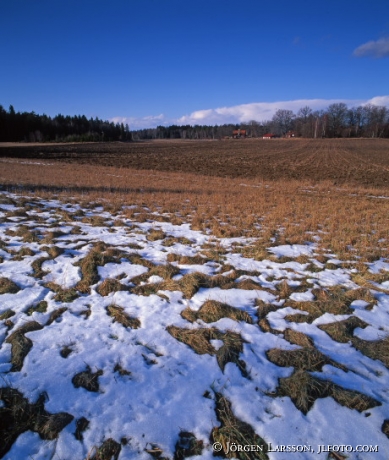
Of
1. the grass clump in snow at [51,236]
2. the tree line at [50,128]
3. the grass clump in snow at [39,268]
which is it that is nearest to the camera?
the grass clump in snow at [39,268]

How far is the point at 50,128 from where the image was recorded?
9625 centimetres

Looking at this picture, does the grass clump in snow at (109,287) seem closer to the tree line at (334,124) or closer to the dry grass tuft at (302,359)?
the dry grass tuft at (302,359)

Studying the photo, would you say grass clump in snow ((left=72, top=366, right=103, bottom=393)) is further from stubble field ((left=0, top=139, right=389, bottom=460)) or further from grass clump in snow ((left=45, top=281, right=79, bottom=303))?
grass clump in snow ((left=45, top=281, right=79, bottom=303))

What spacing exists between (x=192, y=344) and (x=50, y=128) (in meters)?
113

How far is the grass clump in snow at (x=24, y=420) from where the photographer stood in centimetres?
259

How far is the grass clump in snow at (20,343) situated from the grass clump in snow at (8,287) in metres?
1.17

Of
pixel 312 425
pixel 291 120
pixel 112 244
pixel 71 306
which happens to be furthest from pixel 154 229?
pixel 291 120

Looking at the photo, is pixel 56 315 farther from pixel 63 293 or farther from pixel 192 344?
pixel 192 344

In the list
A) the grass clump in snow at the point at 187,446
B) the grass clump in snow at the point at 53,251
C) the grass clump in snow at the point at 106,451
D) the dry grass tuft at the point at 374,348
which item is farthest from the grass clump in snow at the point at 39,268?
the dry grass tuft at the point at 374,348

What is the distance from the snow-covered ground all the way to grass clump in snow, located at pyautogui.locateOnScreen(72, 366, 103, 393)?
0.11 ft

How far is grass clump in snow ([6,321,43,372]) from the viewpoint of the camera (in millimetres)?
3394

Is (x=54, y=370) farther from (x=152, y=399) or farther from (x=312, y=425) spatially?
(x=312, y=425)

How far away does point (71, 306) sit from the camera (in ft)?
15.0

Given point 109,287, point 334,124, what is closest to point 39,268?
point 109,287
